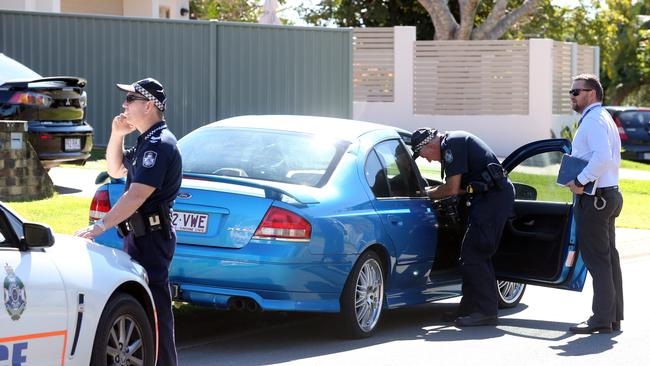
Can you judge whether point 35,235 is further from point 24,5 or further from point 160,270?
point 24,5

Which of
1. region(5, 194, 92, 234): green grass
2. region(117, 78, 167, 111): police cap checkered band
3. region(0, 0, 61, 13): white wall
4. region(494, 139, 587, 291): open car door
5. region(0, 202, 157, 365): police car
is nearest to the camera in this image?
region(0, 202, 157, 365): police car

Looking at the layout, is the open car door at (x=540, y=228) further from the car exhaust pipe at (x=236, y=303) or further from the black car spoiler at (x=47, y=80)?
the black car spoiler at (x=47, y=80)

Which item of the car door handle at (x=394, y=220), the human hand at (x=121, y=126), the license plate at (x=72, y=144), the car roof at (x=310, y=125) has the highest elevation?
the human hand at (x=121, y=126)

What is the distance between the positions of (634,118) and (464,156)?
24243 millimetres

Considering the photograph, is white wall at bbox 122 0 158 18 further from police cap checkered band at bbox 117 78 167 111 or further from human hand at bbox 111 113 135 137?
police cap checkered band at bbox 117 78 167 111

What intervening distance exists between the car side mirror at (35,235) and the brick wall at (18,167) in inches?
330

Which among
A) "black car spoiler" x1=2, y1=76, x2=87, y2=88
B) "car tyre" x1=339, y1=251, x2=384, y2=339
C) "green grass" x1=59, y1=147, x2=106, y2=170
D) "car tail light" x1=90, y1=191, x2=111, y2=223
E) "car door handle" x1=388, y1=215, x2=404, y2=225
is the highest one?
"black car spoiler" x1=2, y1=76, x2=87, y2=88

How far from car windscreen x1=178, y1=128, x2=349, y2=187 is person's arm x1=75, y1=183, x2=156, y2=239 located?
220cm

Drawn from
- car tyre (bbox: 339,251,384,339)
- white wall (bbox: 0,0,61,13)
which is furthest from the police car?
white wall (bbox: 0,0,61,13)

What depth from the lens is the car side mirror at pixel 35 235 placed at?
5.67m

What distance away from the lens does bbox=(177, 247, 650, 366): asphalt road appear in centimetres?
836

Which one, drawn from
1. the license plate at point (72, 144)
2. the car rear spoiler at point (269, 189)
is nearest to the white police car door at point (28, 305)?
the car rear spoiler at point (269, 189)

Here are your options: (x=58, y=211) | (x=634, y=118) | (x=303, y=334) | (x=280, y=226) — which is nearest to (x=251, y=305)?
(x=280, y=226)

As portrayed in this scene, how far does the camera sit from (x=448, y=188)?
967 centimetres
